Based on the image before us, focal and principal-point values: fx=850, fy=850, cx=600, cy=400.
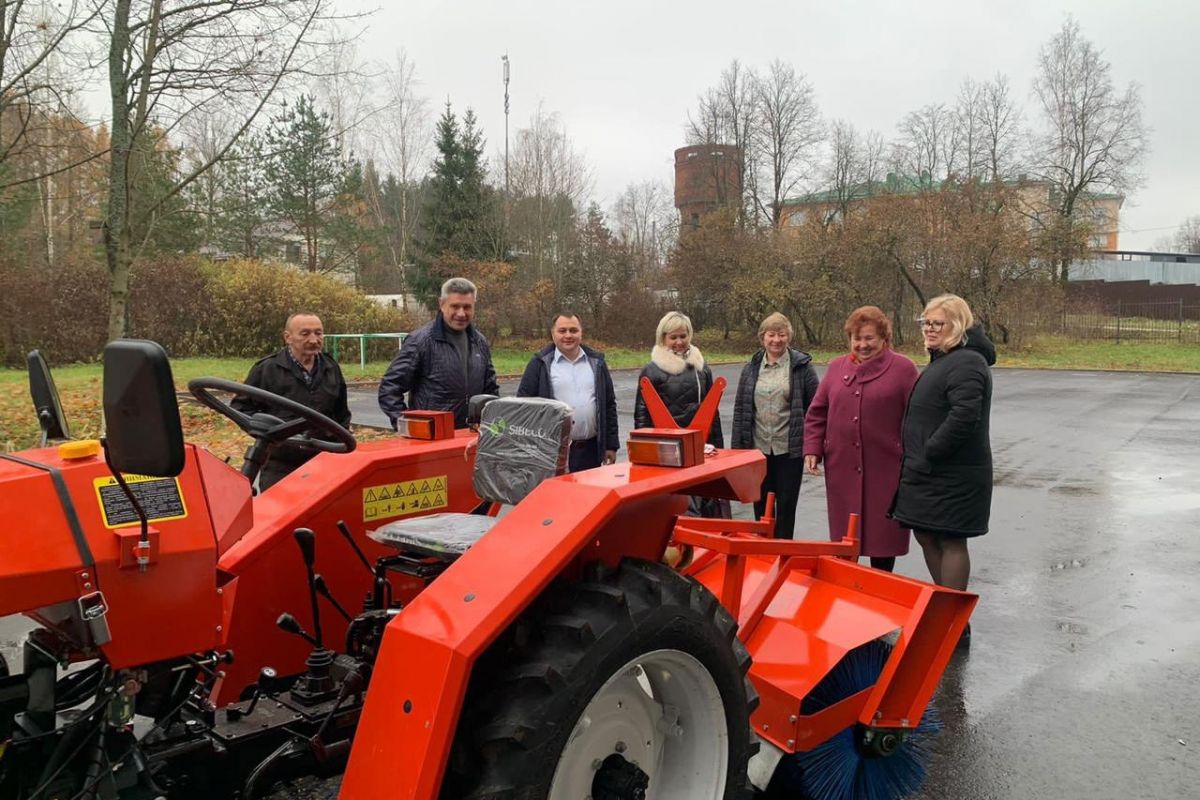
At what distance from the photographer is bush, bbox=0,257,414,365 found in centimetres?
1728

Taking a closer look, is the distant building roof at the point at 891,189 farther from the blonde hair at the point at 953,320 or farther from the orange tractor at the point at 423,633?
the orange tractor at the point at 423,633

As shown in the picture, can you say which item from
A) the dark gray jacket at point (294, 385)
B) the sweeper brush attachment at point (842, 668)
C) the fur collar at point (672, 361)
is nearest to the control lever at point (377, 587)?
the sweeper brush attachment at point (842, 668)

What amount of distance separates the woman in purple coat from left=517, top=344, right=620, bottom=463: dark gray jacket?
1.27 m

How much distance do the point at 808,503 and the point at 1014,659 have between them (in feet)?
11.3

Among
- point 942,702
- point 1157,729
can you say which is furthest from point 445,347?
point 1157,729

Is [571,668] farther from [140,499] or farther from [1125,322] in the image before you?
[1125,322]

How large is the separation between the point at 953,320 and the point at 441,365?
2433 mm

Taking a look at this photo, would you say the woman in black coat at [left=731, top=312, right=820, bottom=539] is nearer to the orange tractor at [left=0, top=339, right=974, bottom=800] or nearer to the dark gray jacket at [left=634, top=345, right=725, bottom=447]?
the dark gray jacket at [left=634, top=345, right=725, bottom=447]

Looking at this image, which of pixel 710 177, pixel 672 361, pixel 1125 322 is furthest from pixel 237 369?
pixel 1125 322

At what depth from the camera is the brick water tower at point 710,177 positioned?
34594mm

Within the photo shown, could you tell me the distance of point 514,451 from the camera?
8.75 feet

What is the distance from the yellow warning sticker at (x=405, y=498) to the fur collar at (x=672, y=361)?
2.17 m

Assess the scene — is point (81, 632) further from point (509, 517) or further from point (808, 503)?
point (808, 503)

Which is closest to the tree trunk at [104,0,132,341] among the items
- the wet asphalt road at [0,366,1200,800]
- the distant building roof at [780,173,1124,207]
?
the wet asphalt road at [0,366,1200,800]
